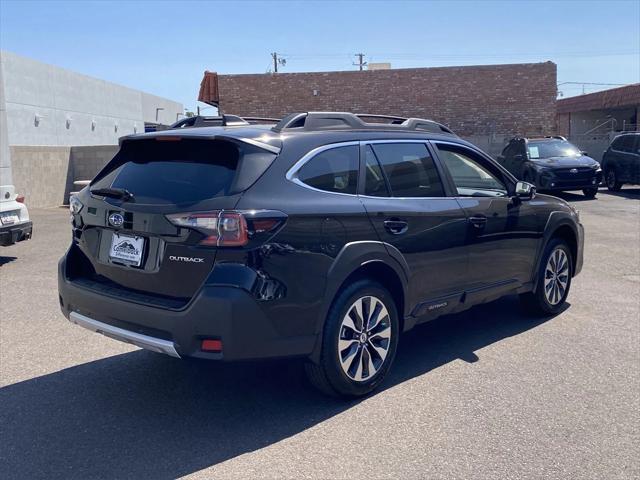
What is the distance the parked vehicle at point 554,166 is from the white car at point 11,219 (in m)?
14.0

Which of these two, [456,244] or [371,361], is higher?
[456,244]

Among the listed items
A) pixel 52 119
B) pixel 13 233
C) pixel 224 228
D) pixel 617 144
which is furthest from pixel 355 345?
pixel 52 119

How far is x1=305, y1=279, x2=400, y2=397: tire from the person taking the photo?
433cm

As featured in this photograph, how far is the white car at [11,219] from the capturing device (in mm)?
9414

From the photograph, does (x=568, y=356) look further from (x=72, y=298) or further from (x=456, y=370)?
(x=72, y=298)

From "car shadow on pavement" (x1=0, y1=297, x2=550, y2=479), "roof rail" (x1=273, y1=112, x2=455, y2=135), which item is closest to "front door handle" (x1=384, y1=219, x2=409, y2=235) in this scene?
"roof rail" (x1=273, y1=112, x2=455, y2=135)

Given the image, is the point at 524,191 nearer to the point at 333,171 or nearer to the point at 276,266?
the point at 333,171

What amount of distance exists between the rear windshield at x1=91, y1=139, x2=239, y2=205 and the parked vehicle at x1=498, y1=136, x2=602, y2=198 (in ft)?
52.5

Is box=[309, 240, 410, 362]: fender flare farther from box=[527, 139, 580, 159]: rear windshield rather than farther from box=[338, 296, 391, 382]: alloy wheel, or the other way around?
box=[527, 139, 580, 159]: rear windshield

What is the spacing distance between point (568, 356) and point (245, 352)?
296 cm

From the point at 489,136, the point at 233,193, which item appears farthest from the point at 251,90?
the point at 233,193

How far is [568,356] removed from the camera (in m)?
5.49

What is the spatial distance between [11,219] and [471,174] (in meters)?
6.78

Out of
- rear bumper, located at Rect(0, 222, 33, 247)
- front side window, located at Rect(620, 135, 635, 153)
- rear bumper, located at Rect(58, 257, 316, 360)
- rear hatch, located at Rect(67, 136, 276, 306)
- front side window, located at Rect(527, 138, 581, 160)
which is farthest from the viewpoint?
front side window, located at Rect(620, 135, 635, 153)
